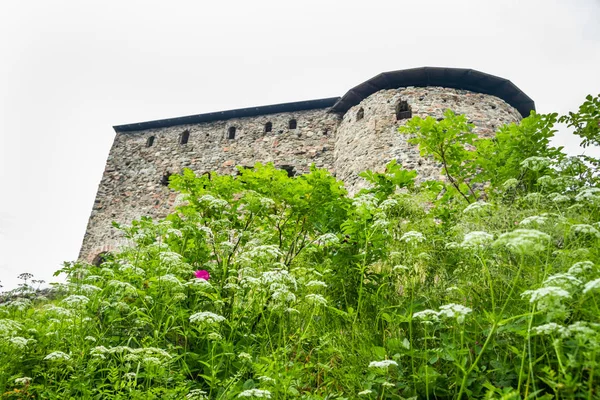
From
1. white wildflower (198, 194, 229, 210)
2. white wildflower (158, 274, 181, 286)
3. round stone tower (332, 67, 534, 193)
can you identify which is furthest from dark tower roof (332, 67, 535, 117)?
white wildflower (158, 274, 181, 286)

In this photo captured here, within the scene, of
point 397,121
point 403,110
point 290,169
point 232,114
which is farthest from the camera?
point 232,114

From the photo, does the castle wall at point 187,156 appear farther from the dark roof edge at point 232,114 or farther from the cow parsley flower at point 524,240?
the cow parsley flower at point 524,240

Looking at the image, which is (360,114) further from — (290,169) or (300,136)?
(290,169)

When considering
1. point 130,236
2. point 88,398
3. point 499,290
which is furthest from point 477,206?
point 130,236

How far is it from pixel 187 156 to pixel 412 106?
7.86 metres

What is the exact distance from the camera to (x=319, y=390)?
227 centimetres

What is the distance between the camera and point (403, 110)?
34.4 feet

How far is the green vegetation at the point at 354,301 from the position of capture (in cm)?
180

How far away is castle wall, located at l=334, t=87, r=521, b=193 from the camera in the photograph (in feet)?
32.1

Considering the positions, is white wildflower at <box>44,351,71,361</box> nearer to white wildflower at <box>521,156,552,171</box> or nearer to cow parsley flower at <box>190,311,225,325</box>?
cow parsley flower at <box>190,311,225,325</box>

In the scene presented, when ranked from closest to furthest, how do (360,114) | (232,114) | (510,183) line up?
1. (510,183)
2. (360,114)
3. (232,114)

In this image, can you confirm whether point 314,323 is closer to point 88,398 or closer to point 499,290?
point 499,290

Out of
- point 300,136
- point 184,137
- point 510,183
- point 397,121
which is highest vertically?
point 397,121

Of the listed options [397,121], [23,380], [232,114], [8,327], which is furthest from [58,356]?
[232,114]
